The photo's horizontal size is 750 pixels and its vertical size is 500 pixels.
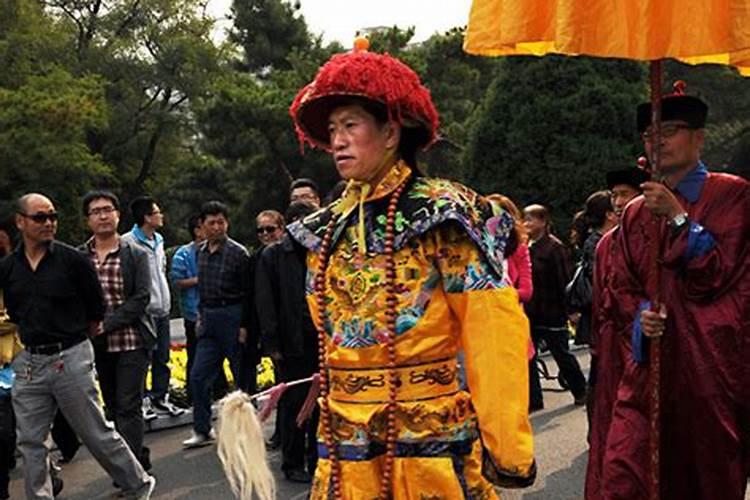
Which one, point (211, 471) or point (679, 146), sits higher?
point (679, 146)

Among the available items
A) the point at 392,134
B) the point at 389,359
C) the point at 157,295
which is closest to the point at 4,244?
the point at 157,295

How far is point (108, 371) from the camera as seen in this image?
23.1ft

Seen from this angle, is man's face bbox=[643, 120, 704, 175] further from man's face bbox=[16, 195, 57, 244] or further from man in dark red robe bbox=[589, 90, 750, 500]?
man's face bbox=[16, 195, 57, 244]

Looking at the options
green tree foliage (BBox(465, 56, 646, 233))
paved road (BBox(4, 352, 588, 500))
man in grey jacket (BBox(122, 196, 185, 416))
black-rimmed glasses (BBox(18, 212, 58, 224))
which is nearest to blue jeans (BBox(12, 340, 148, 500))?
black-rimmed glasses (BBox(18, 212, 58, 224))

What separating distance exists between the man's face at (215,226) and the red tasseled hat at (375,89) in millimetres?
4830

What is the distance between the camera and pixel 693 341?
4180 millimetres

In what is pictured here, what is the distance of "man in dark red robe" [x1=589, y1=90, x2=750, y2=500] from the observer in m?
4.13

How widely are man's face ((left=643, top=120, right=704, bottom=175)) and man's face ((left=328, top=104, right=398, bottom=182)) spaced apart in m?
1.56

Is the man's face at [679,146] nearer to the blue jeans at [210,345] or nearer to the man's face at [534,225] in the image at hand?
the blue jeans at [210,345]

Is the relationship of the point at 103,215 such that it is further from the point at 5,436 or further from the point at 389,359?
the point at 389,359

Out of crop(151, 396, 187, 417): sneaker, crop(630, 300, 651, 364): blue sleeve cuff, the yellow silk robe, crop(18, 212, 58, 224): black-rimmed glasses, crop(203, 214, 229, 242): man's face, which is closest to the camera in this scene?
the yellow silk robe

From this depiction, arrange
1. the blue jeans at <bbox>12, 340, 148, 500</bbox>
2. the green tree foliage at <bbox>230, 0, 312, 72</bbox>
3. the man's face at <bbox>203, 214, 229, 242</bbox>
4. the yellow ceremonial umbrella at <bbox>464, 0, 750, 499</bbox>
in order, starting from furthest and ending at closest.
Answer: the green tree foliage at <bbox>230, 0, 312, 72</bbox> < the man's face at <bbox>203, 214, 229, 242</bbox> < the blue jeans at <bbox>12, 340, 148, 500</bbox> < the yellow ceremonial umbrella at <bbox>464, 0, 750, 499</bbox>

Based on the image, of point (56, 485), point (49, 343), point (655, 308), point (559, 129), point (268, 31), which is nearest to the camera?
point (655, 308)

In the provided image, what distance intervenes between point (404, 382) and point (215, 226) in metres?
5.19
